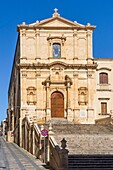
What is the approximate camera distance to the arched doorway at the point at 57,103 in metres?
52.4

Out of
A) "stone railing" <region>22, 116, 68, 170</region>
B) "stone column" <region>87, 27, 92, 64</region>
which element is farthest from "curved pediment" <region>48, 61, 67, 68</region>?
"stone railing" <region>22, 116, 68, 170</region>

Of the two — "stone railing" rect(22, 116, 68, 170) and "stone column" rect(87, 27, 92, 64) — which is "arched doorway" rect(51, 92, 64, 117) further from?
"stone railing" rect(22, 116, 68, 170)

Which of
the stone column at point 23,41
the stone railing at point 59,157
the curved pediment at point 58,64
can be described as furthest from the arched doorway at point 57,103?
the stone railing at point 59,157

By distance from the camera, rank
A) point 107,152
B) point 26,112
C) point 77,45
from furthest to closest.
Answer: point 77,45, point 26,112, point 107,152

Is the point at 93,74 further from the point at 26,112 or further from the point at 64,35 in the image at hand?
the point at 26,112

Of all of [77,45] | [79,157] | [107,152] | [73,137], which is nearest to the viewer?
[79,157]

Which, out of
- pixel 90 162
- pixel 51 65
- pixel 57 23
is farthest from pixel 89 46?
pixel 90 162

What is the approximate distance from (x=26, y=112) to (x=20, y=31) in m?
9.60

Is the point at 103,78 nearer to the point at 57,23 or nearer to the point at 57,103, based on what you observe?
the point at 57,103

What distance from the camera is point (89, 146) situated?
3375 centimetres

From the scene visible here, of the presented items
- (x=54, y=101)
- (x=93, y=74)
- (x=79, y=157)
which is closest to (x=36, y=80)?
(x=54, y=101)

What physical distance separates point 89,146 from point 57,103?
19140 millimetres

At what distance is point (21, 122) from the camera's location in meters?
50.7

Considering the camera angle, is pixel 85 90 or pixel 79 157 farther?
pixel 85 90
